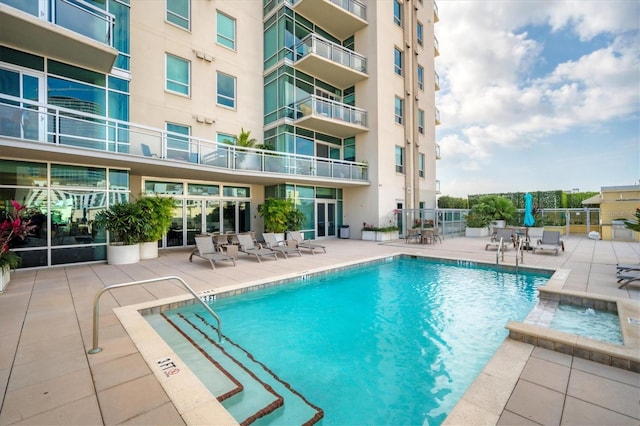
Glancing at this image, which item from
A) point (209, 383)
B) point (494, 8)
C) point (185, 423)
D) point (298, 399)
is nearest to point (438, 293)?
point (298, 399)

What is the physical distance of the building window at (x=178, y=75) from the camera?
1338cm

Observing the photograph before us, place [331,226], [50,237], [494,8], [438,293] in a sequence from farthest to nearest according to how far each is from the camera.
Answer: [331,226] < [494,8] < [50,237] < [438,293]

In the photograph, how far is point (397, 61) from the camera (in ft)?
63.7

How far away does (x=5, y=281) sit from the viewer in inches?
249

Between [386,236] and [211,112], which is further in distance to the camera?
[386,236]

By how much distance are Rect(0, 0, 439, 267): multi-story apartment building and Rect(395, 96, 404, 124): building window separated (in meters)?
0.40

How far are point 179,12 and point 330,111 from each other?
9030 mm

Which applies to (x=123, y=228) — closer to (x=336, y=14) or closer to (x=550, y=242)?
(x=550, y=242)

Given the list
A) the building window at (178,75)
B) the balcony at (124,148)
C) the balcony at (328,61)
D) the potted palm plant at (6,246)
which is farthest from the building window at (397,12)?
the potted palm plant at (6,246)

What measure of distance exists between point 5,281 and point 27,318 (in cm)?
288

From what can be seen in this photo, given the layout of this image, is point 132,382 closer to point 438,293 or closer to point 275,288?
point 275,288

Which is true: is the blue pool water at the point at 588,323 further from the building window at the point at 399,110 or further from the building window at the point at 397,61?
the building window at the point at 397,61

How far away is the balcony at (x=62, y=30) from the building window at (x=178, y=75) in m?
3.15

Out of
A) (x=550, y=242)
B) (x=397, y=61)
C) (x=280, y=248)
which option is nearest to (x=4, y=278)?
(x=280, y=248)
